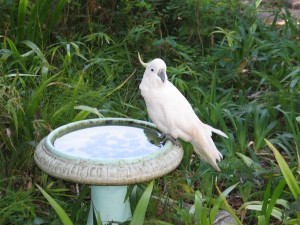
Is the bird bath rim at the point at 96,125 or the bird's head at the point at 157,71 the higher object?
the bird's head at the point at 157,71

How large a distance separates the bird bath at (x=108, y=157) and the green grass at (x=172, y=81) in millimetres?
134

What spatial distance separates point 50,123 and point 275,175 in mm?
1304

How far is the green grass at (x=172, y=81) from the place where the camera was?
3.01 meters

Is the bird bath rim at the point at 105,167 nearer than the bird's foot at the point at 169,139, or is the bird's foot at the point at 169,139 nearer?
the bird bath rim at the point at 105,167

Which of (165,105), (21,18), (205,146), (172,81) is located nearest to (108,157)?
(165,105)

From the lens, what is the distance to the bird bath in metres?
2.44

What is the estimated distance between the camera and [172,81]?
164 inches

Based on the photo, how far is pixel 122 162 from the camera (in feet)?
8.07

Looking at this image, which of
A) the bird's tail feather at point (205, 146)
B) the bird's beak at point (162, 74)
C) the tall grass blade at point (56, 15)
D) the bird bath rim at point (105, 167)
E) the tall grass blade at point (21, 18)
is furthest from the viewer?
the tall grass blade at point (56, 15)

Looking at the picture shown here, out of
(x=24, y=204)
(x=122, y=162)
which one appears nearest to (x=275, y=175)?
(x=122, y=162)

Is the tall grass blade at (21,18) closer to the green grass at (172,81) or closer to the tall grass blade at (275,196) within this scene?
the green grass at (172,81)

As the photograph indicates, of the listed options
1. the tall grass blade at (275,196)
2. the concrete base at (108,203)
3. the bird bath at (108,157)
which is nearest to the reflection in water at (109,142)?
the bird bath at (108,157)

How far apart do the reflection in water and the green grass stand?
0.24m

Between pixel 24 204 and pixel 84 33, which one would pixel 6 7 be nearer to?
pixel 84 33
